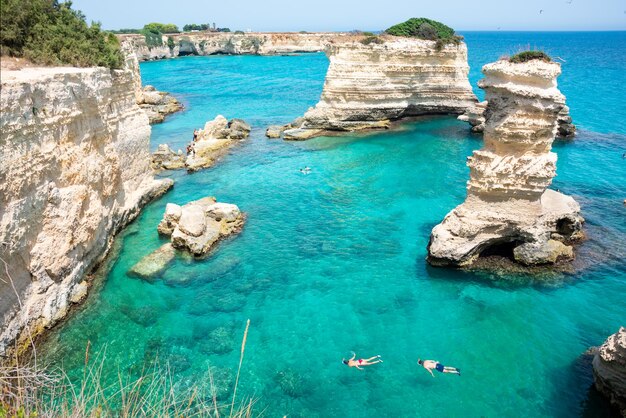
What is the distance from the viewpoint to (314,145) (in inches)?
1340

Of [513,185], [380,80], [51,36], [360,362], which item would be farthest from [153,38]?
[360,362]

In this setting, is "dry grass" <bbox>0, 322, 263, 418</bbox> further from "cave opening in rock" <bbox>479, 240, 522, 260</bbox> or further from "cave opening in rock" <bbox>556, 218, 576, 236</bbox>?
"cave opening in rock" <bbox>556, 218, 576, 236</bbox>

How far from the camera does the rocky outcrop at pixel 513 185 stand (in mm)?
15430

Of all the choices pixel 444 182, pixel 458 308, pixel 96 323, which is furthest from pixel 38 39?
pixel 444 182

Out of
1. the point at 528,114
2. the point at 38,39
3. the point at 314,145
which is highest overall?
the point at 38,39

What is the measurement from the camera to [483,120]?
117ft

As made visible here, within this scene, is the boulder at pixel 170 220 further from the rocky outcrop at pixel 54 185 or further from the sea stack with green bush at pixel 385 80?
the sea stack with green bush at pixel 385 80

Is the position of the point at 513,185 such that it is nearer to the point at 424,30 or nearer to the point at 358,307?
the point at 358,307

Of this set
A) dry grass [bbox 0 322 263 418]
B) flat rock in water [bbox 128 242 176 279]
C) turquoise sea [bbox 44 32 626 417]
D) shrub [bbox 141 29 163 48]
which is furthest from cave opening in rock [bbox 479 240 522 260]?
shrub [bbox 141 29 163 48]

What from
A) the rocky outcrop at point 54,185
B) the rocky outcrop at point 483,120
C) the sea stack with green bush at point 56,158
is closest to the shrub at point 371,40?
the rocky outcrop at point 483,120

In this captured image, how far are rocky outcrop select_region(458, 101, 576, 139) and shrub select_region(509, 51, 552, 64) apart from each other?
17666mm

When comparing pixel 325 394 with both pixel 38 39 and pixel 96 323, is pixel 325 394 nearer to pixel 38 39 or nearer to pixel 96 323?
pixel 96 323

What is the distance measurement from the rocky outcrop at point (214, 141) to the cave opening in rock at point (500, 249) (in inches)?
748

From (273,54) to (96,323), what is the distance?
113m
